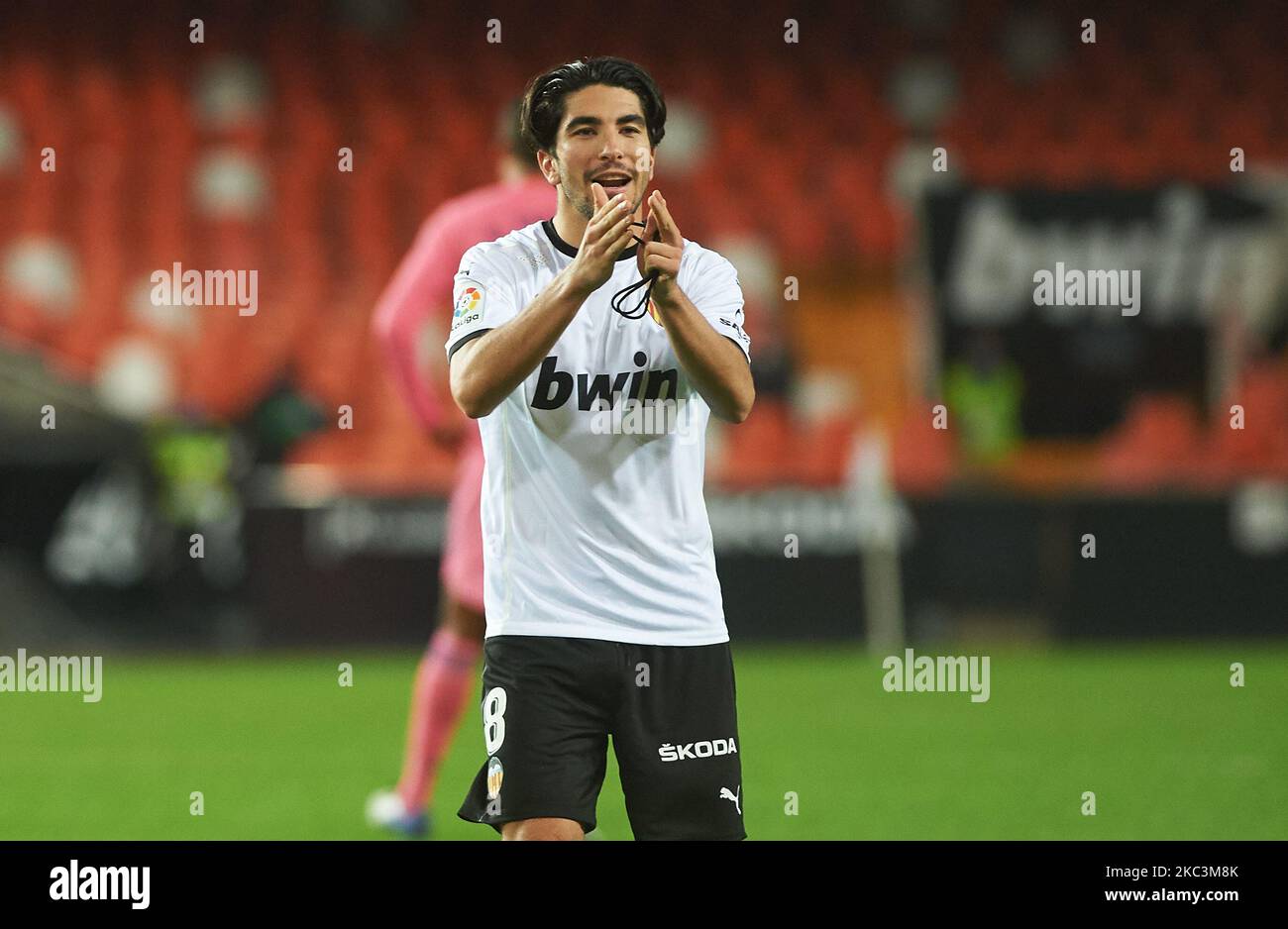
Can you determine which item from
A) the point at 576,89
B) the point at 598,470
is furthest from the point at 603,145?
the point at 598,470

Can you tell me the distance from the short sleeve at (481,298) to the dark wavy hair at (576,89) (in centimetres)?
24

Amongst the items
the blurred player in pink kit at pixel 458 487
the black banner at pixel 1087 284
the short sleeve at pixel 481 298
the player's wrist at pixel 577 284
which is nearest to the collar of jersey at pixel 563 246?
the short sleeve at pixel 481 298

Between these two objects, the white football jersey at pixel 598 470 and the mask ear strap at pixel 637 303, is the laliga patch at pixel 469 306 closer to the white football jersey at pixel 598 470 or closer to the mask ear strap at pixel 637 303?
the white football jersey at pixel 598 470

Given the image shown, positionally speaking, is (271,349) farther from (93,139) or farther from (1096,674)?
(1096,674)

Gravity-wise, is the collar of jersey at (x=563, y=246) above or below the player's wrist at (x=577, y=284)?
above

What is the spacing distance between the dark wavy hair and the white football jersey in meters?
0.23

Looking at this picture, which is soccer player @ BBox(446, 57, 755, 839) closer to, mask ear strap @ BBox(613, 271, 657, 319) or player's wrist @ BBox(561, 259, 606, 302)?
mask ear strap @ BBox(613, 271, 657, 319)

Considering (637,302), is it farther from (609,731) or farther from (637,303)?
(609,731)

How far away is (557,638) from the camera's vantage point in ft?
10.1

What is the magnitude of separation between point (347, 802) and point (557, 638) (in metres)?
2.92

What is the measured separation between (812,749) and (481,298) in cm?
408

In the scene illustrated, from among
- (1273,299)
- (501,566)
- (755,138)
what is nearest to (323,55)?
(755,138)

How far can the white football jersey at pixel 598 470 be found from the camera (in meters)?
3.09

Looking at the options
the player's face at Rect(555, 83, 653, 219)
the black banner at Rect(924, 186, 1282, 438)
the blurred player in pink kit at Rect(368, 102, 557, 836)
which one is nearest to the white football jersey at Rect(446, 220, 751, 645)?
the player's face at Rect(555, 83, 653, 219)
